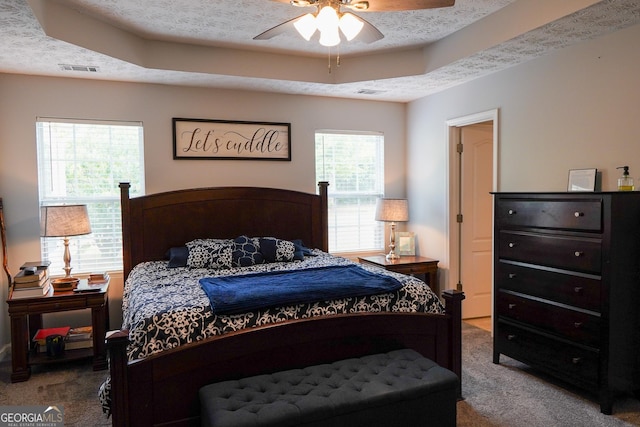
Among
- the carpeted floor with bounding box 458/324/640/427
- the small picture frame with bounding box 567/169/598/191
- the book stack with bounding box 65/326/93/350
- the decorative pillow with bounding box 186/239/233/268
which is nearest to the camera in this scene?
the carpeted floor with bounding box 458/324/640/427

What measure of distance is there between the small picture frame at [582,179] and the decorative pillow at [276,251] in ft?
7.73

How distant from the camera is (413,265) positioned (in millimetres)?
4539

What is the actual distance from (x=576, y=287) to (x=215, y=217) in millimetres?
3154

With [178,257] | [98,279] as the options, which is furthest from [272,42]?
[98,279]

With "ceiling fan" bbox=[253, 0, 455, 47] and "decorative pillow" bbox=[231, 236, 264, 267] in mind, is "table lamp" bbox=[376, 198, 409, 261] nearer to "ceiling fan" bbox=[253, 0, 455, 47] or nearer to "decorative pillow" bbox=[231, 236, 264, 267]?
"decorative pillow" bbox=[231, 236, 264, 267]

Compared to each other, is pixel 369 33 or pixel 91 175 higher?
pixel 369 33

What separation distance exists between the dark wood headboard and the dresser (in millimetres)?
2058

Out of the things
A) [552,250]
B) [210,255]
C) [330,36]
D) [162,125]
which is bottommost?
[210,255]

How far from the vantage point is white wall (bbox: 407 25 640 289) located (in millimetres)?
2863

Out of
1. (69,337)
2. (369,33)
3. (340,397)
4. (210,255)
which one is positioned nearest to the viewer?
(340,397)

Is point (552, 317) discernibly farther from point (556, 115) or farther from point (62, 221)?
point (62, 221)

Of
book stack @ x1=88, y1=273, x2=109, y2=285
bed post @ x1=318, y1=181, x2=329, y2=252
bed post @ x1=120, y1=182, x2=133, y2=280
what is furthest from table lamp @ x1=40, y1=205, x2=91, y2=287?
bed post @ x1=318, y1=181, x2=329, y2=252

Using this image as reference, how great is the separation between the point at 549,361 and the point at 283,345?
196cm

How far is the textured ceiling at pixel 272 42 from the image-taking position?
112 inches
